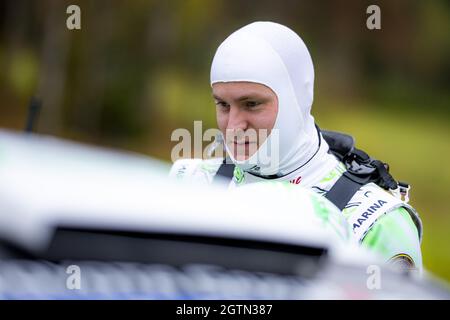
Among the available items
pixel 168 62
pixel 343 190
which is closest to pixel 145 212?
pixel 343 190

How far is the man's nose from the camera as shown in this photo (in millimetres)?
2342

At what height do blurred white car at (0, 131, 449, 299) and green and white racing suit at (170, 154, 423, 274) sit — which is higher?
blurred white car at (0, 131, 449, 299)

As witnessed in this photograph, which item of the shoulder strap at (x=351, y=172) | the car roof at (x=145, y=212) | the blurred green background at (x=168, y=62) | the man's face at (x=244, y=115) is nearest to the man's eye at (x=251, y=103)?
the man's face at (x=244, y=115)

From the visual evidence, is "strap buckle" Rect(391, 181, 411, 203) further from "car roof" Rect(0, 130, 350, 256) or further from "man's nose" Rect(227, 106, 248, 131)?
"car roof" Rect(0, 130, 350, 256)

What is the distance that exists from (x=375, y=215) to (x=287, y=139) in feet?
1.23

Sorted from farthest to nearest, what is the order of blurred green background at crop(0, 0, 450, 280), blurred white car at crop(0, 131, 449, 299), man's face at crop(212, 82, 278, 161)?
1. blurred green background at crop(0, 0, 450, 280)
2. man's face at crop(212, 82, 278, 161)
3. blurred white car at crop(0, 131, 449, 299)

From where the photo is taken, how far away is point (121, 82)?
19.4 meters

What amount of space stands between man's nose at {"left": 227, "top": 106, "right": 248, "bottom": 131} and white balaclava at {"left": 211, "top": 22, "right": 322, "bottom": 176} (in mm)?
96

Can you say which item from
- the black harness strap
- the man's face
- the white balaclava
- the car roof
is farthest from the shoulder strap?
the car roof

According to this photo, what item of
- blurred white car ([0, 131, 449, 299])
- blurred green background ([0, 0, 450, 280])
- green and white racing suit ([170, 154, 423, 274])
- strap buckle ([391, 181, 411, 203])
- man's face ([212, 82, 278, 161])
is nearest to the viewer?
blurred white car ([0, 131, 449, 299])

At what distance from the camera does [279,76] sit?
249 centimetres

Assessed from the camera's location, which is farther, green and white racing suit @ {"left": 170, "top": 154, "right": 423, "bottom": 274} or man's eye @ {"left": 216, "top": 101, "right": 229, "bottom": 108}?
man's eye @ {"left": 216, "top": 101, "right": 229, "bottom": 108}

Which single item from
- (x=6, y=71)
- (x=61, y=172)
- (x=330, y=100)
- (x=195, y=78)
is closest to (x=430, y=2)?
(x=330, y=100)

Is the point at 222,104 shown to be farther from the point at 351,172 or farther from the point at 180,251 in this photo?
the point at 180,251
